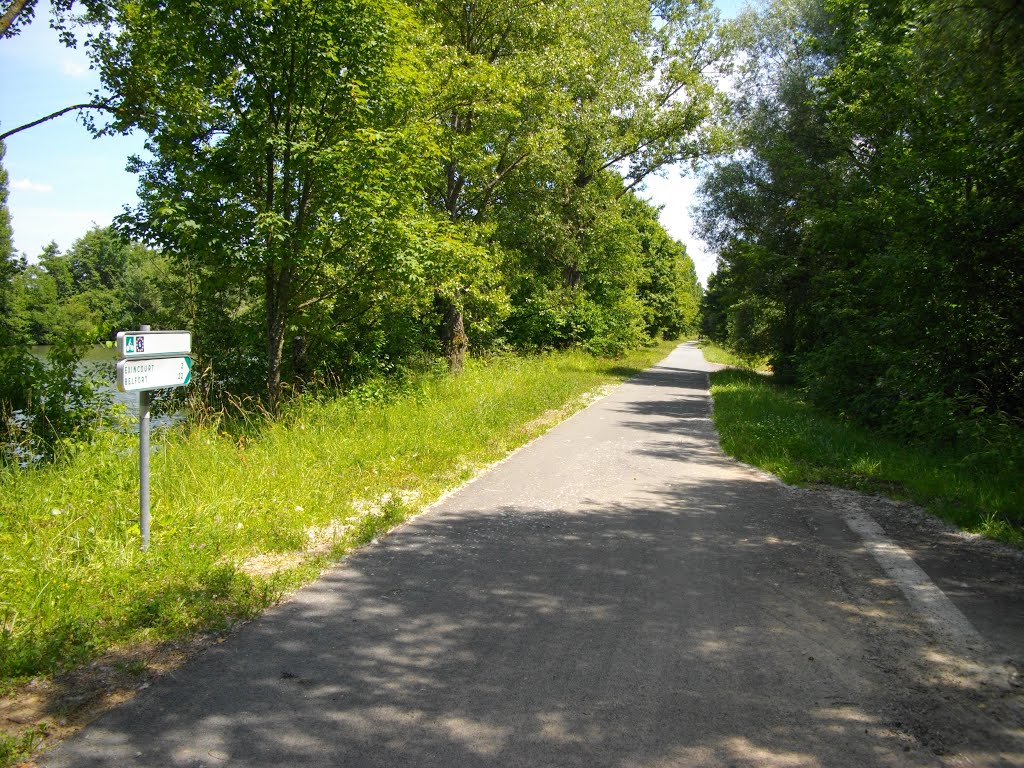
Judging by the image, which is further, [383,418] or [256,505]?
[383,418]

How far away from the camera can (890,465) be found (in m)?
8.86

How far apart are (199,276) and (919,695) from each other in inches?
451

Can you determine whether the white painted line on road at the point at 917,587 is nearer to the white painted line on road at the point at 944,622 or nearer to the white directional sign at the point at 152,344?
the white painted line on road at the point at 944,622

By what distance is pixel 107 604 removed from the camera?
425 centimetres

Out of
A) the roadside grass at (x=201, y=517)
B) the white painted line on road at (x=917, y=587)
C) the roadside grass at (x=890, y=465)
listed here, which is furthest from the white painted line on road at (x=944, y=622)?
the roadside grass at (x=201, y=517)

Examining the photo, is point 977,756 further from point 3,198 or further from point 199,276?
point 3,198

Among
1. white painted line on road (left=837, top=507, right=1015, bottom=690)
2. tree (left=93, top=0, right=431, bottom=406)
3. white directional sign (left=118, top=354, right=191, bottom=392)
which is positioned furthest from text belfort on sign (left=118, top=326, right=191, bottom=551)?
white painted line on road (left=837, top=507, right=1015, bottom=690)

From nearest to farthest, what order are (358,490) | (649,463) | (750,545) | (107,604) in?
(107,604), (750,545), (358,490), (649,463)

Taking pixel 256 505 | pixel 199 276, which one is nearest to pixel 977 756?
pixel 256 505

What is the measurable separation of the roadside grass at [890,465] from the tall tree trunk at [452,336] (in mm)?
7586

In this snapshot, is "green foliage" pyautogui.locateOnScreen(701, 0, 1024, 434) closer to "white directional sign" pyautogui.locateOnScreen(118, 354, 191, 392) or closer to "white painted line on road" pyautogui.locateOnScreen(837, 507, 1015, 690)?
"white painted line on road" pyautogui.locateOnScreen(837, 507, 1015, 690)

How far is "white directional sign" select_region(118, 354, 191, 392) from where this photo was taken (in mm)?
4730

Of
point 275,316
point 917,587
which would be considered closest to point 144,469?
point 917,587

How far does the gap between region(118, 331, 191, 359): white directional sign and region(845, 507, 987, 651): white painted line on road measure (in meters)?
5.37
